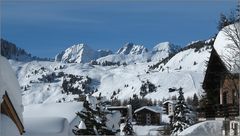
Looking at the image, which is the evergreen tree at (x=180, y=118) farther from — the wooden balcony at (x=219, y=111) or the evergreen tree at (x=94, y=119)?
the evergreen tree at (x=94, y=119)

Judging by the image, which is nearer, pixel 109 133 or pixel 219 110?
pixel 109 133

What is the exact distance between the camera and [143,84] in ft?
602

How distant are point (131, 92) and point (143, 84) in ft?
16.8

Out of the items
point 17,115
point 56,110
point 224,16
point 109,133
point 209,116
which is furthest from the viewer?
point 56,110

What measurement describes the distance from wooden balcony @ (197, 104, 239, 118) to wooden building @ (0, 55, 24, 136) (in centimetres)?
896

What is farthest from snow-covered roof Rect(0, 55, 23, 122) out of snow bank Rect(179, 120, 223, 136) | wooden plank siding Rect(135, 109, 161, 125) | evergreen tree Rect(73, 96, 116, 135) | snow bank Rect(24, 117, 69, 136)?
wooden plank siding Rect(135, 109, 161, 125)

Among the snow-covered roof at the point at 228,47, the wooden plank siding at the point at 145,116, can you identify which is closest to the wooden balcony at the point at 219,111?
the snow-covered roof at the point at 228,47

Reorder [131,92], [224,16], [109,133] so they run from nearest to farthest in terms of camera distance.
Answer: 1. [224,16]
2. [109,133]
3. [131,92]

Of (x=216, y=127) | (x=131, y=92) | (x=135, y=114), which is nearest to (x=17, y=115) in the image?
(x=216, y=127)

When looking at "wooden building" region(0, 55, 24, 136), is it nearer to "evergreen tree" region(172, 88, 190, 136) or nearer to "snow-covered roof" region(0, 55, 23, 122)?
"snow-covered roof" region(0, 55, 23, 122)

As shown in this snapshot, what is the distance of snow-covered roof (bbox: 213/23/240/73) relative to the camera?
14234 millimetres

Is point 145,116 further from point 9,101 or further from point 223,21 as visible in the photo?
point 9,101

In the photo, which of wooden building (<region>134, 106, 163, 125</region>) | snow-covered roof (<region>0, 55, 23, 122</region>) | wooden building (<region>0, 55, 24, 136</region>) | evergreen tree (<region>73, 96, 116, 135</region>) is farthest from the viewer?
wooden building (<region>134, 106, 163, 125</region>)

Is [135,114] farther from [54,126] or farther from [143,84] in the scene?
[143,84]
